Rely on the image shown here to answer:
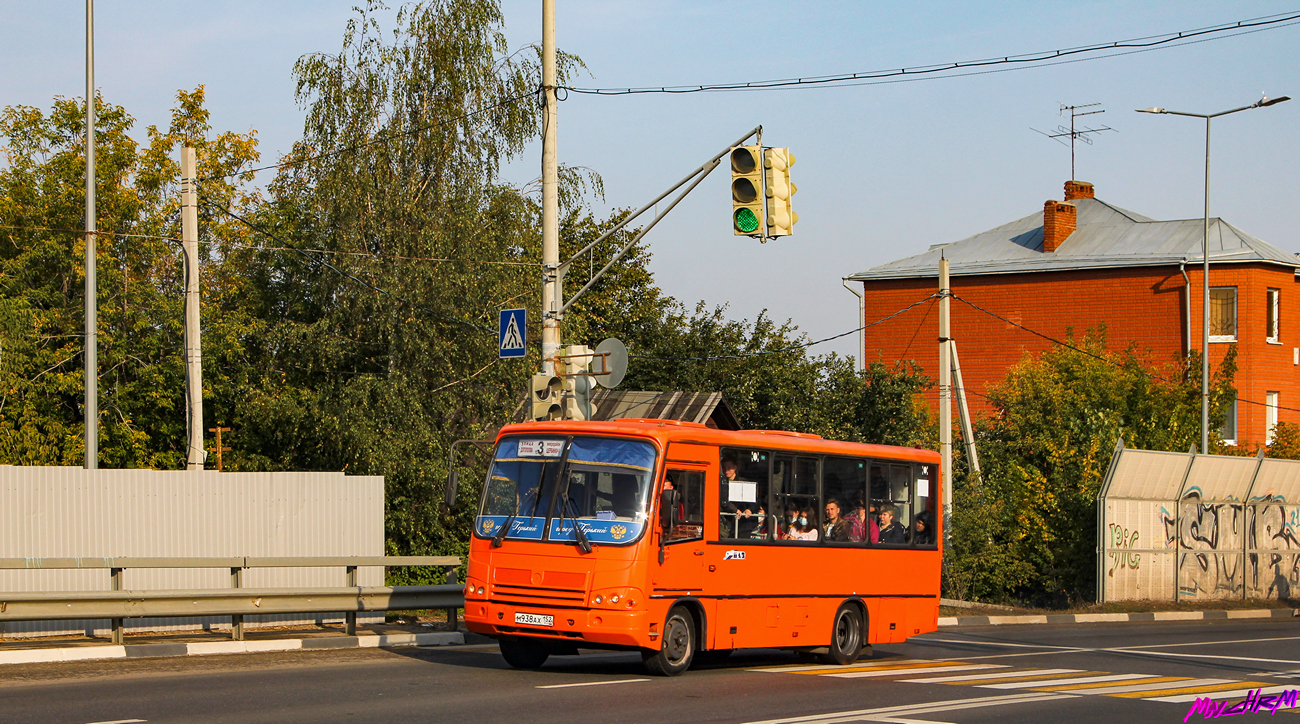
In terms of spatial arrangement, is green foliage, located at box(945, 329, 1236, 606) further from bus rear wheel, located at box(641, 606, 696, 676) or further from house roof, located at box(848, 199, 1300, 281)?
bus rear wheel, located at box(641, 606, 696, 676)

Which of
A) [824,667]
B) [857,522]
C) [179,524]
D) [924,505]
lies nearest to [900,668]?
[824,667]

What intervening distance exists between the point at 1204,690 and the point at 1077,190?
2020 inches

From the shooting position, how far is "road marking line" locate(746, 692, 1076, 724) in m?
10.2

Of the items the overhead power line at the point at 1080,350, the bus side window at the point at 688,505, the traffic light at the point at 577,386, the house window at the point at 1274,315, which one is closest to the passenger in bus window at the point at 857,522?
the bus side window at the point at 688,505

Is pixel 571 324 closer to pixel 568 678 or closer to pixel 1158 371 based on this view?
pixel 568 678

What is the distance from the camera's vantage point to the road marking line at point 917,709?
10.2 meters

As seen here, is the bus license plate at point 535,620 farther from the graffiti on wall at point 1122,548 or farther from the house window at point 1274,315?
the house window at point 1274,315

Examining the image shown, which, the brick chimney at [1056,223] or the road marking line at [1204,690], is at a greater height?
the brick chimney at [1056,223]

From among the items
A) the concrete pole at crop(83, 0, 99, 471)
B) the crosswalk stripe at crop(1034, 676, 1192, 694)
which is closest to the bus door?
the crosswalk stripe at crop(1034, 676, 1192, 694)

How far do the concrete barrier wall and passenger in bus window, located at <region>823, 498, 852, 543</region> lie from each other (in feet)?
22.6

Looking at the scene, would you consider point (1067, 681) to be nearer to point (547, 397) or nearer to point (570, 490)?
point (570, 490)

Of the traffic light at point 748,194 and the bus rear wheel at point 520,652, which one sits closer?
the bus rear wheel at point 520,652

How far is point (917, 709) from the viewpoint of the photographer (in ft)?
36.4

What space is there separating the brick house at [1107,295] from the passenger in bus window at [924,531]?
35.5 metres
